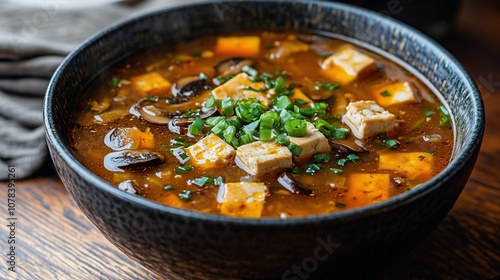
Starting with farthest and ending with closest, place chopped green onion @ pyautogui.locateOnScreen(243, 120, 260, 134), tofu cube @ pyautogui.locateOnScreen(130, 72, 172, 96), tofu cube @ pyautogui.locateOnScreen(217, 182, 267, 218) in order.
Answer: tofu cube @ pyautogui.locateOnScreen(130, 72, 172, 96), chopped green onion @ pyautogui.locateOnScreen(243, 120, 260, 134), tofu cube @ pyautogui.locateOnScreen(217, 182, 267, 218)

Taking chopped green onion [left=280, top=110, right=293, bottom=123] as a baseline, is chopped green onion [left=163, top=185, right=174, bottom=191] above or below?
below

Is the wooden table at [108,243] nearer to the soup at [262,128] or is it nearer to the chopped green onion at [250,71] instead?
the soup at [262,128]

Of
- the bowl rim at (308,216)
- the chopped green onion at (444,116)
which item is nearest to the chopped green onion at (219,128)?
the bowl rim at (308,216)

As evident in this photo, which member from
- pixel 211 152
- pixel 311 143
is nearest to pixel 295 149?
pixel 311 143

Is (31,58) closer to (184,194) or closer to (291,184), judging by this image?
(184,194)

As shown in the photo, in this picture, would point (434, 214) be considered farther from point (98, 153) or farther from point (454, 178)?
point (98, 153)

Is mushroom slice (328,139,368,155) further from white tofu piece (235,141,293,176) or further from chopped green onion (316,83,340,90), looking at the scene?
chopped green onion (316,83,340,90)

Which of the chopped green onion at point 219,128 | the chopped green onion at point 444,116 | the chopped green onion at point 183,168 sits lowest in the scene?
the chopped green onion at point 183,168

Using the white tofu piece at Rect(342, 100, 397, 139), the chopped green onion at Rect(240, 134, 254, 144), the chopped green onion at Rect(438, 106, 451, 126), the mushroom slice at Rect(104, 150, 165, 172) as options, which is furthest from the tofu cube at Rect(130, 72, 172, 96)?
the chopped green onion at Rect(438, 106, 451, 126)
